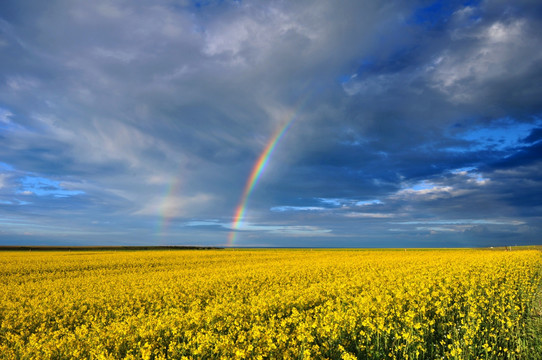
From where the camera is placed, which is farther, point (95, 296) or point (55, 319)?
point (95, 296)

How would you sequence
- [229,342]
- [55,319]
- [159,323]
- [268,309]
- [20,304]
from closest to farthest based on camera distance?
1. [229,342]
2. [159,323]
3. [268,309]
4. [55,319]
5. [20,304]

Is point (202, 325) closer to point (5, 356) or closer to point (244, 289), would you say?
point (5, 356)

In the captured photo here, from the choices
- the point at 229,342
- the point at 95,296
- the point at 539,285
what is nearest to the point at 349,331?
the point at 229,342

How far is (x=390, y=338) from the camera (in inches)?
279

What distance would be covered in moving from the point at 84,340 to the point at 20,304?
8208 millimetres

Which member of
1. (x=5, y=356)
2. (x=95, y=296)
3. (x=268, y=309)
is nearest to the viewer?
(x=5, y=356)

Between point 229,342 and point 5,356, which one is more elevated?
point 229,342

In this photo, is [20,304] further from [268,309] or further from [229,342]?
[229,342]

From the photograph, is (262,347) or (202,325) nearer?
(262,347)

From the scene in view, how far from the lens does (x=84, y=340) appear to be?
7.15m

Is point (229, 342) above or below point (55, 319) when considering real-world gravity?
above

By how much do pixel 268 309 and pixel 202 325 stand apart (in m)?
2.37

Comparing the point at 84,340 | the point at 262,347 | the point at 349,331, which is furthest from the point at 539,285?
the point at 84,340

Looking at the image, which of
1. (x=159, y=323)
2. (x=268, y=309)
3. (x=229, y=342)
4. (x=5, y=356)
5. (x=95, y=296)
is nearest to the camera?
(x=229, y=342)
